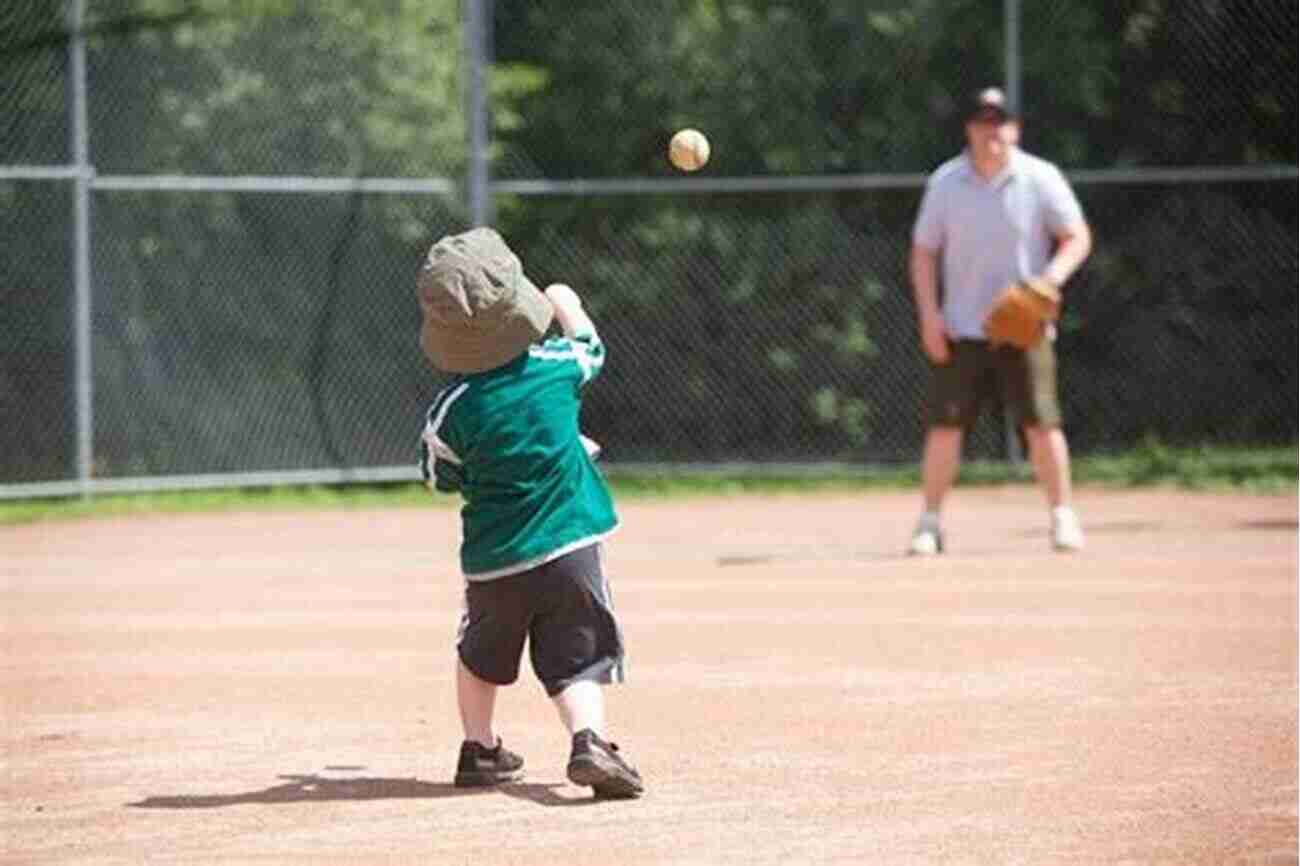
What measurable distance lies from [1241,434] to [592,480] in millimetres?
12043

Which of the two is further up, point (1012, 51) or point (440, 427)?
point (1012, 51)

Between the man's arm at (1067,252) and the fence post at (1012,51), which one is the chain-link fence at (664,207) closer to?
the fence post at (1012,51)

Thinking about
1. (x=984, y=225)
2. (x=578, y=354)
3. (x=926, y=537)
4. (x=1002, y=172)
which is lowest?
(x=926, y=537)

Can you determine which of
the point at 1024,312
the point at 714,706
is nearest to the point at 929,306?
the point at 1024,312

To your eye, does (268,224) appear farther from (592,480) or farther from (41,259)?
(592,480)

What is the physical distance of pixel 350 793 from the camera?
7.60m

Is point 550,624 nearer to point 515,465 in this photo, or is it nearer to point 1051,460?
point 515,465

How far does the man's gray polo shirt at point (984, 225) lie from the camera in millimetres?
14516

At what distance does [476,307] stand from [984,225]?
7.27 metres

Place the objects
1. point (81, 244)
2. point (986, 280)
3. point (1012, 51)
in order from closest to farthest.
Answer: point (986, 280)
point (81, 244)
point (1012, 51)

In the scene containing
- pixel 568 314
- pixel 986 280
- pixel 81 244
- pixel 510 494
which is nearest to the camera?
pixel 510 494

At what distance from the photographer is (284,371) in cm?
1919

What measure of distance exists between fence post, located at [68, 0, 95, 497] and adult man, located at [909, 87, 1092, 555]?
5558mm

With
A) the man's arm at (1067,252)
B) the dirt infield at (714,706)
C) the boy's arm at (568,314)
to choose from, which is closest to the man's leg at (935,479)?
the dirt infield at (714,706)
